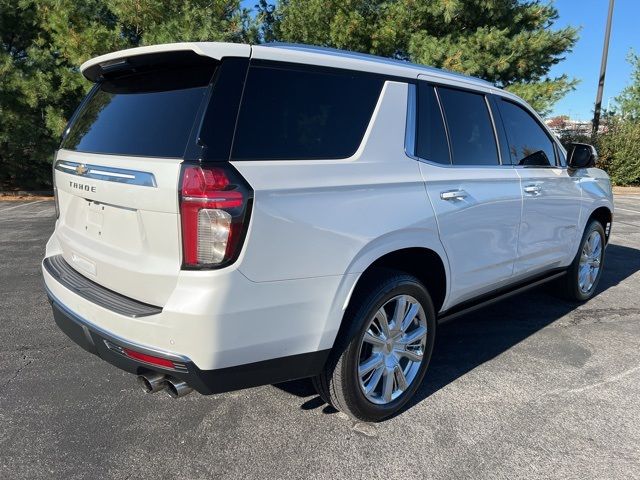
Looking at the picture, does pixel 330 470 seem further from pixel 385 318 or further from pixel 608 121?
pixel 608 121

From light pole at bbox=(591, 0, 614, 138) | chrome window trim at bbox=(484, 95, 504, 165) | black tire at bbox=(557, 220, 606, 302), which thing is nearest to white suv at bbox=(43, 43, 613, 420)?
chrome window trim at bbox=(484, 95, 504, 165)

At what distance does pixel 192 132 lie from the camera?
2.13m

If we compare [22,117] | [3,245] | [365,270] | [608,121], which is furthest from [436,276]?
[608,121]

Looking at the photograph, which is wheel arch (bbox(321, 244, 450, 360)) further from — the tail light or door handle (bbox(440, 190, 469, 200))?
the tail light

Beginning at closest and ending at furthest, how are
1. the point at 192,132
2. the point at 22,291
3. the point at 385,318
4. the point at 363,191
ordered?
the point at 192,132, the point at 363,191, the point at 385,318, the point at 22,291

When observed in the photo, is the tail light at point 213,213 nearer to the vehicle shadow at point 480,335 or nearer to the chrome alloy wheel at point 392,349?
the chrome alloy wheel at point 392,349

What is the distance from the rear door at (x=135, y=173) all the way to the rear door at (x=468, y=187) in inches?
54.6

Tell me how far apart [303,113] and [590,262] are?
4016 millimetres

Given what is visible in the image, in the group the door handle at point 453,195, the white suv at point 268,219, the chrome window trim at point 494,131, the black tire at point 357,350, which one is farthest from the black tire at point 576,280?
the black tire at point 357,350

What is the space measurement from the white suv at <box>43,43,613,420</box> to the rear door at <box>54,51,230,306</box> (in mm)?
10

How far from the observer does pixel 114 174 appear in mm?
2330

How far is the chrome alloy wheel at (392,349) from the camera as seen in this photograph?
280 cm

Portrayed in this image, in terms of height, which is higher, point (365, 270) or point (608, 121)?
point (608, 121)

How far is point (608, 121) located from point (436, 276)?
19.8 metres
